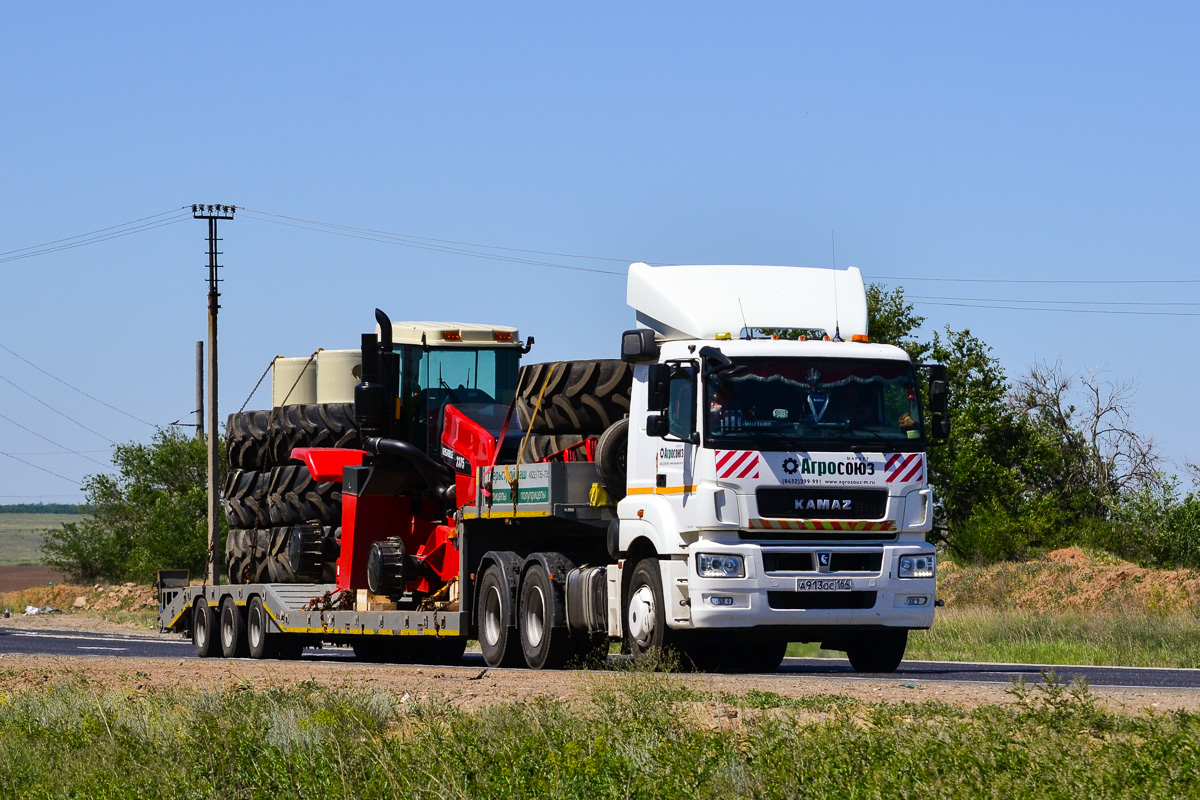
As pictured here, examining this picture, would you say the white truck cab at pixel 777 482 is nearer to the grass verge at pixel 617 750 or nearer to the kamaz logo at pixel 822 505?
the kamaz logo at pixel 822 505

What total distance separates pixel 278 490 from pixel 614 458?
763 cm

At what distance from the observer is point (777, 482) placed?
47.1 ft

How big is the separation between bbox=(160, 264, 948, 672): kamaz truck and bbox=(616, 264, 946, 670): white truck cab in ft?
0.07

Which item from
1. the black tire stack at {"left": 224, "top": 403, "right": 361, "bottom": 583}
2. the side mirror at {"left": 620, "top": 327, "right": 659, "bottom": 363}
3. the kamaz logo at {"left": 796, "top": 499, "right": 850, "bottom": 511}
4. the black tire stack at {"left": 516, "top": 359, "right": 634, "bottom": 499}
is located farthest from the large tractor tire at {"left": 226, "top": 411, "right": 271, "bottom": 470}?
the kamaz logo at {"left": 796, "top": 499, "right": 850, "bottom": 511}

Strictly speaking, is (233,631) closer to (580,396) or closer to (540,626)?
(540,626)

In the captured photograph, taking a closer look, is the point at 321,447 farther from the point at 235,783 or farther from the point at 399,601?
the point at 235,783

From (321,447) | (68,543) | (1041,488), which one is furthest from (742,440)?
(68,543)

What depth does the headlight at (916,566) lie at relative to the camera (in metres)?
14.8

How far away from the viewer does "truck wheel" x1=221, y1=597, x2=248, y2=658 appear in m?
22.5

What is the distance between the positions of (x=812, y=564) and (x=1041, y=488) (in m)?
35.4

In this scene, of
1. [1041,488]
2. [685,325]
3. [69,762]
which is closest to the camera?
[69,762]

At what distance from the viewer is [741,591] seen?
14.3 metres

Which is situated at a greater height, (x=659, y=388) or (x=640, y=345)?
(x=640, y=345)

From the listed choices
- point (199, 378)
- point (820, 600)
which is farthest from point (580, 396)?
point (199, 378)
